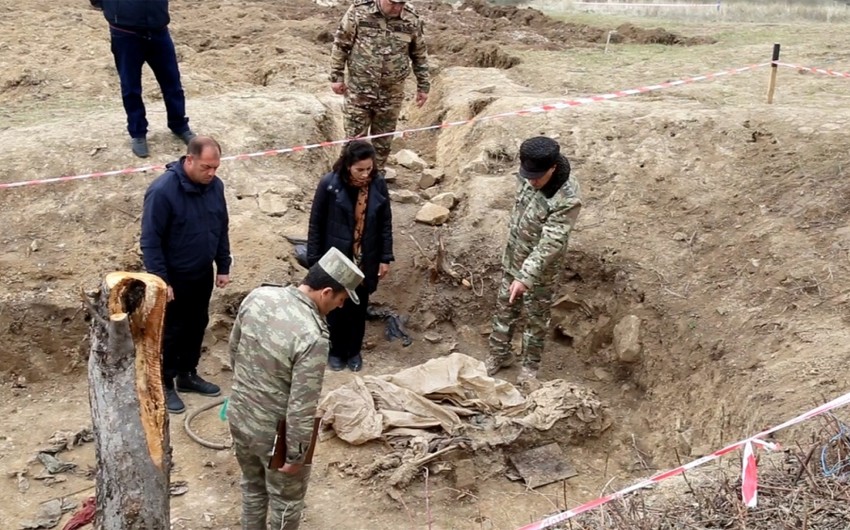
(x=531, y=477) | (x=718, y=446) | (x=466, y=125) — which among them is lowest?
(x=531, y=477)

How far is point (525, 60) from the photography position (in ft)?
39.2

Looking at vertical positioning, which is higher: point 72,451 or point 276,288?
point 276,288

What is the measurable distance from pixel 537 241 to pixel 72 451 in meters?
3.37

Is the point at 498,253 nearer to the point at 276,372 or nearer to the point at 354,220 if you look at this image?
the point at 354,220

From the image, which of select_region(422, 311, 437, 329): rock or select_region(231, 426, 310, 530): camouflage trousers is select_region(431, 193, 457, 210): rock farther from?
select_region(231, 426, 310, 530): camouflage trousers

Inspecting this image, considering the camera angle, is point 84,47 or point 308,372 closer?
point 308,372

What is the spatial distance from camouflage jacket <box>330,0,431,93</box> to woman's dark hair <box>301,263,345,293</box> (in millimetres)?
3967

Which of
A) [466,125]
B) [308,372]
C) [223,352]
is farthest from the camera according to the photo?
[466,125]

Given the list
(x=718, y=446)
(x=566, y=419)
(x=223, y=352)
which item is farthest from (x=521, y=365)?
(x=223, y=352)

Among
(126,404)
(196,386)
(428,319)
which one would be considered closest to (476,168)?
(428,319)

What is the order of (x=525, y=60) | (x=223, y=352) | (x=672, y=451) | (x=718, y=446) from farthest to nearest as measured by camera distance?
(x=525, y=60), (x=223, y=352), (x=672, y=451), (x=718, y=446)

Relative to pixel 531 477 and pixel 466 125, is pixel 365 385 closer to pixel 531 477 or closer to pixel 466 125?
pixel 531 477

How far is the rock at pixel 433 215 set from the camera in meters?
7.45

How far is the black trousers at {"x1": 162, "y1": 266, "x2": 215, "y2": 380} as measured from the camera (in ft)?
16.6
